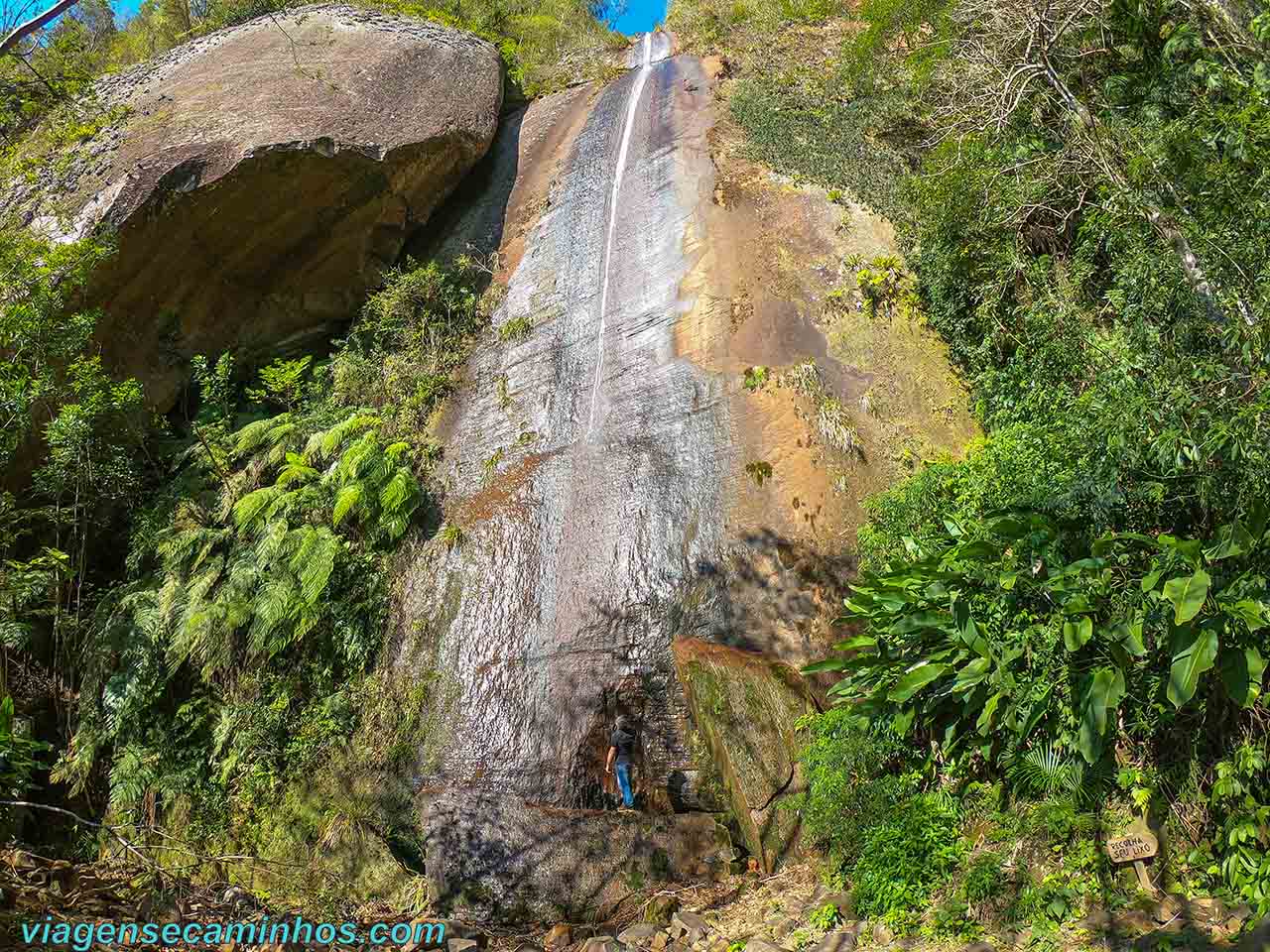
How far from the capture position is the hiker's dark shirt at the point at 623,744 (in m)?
7.55

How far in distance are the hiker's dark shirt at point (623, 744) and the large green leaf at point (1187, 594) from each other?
4.56m

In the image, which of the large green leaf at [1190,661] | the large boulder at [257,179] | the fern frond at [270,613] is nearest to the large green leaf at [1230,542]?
the large green leaf at [1190,661]

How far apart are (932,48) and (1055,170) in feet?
17.2

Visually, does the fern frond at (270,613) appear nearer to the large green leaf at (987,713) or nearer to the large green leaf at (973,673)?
the large green leaf at (973,673)

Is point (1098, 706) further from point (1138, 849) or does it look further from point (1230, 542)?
point (1230, 542)

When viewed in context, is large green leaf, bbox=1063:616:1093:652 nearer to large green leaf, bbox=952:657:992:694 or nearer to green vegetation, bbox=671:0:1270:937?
green vegetation, bbox=671:0:1270:937

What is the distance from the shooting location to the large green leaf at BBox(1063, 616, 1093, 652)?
476 centimetres

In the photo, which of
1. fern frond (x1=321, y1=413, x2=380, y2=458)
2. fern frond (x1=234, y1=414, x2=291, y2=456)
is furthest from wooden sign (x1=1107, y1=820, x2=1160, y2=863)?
Answer: fern frond (x1=234, y1=414, x2=291, y2=456)

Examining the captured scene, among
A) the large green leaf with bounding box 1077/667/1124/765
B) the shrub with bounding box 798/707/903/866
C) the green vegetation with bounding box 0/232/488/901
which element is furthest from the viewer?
the green vegetation with bounding box 0/232/488/901

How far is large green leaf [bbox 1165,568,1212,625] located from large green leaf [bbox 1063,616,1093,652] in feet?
1.44

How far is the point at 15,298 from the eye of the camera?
9.71m

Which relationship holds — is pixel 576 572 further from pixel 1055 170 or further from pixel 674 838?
pixel 1055 170

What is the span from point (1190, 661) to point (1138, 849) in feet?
3.78

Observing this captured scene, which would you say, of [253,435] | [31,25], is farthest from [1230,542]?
[253,435]
